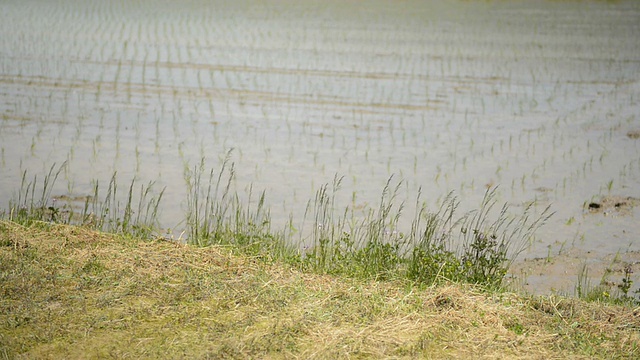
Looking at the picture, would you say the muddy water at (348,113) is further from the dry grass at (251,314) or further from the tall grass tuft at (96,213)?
the dry grass at (251,314)

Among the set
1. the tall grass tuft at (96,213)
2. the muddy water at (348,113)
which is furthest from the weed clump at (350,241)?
the muddy water at (348,113)

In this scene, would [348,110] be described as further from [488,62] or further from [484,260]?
[484,260]

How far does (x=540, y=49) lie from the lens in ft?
49.0

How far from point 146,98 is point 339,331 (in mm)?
7207

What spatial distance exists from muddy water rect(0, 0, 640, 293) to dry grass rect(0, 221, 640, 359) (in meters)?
1.29

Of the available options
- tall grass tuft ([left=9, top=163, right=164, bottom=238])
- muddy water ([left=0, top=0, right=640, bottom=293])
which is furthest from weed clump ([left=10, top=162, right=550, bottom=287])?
muddy water ([left=0, top=0, right=640, bottom=293])

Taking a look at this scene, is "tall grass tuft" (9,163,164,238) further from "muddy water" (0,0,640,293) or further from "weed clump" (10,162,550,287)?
"muddy water" (0,0,640,293)

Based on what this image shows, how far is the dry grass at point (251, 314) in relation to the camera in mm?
3672

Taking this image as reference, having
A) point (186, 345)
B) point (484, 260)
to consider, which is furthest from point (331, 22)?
point (186, 345)

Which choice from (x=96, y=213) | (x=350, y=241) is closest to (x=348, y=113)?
(x=96, y=213)

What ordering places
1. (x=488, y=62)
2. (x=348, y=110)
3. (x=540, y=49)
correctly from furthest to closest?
(x=540, y=49), (x=488, y=62), (x=348, y=110)

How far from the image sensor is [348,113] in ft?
32.8

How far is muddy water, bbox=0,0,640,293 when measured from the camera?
7035 mm

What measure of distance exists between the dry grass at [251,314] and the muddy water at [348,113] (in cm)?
129
